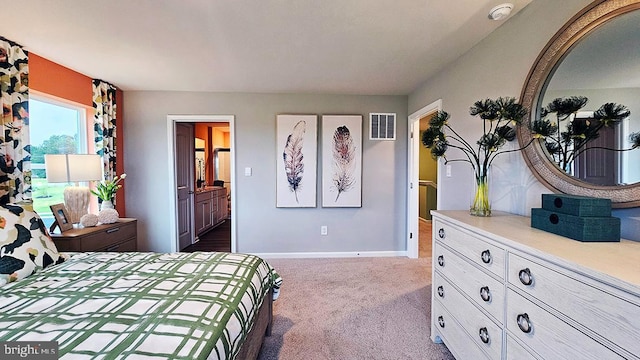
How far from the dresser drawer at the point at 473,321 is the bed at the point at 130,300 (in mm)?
1160

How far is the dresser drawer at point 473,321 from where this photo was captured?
1.21 m


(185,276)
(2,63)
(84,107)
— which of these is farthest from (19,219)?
(84,107)

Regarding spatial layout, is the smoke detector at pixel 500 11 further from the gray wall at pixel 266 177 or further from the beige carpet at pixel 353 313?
the beige carpet at pixel 353 313

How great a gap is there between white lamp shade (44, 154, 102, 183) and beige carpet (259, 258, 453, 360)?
2169 mm

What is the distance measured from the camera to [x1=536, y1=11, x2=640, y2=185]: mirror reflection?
107 cm

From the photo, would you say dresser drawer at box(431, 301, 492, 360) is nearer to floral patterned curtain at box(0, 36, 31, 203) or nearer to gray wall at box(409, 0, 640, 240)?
gray wall at box(409, 0, 640, 240)

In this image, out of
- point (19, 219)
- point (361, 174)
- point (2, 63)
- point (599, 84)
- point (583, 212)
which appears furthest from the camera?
point (361, 174)

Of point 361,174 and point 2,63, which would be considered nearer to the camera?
point 2,63

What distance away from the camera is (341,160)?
11.5 feet

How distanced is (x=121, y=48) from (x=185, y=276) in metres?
2.09

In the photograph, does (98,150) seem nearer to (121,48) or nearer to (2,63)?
(2,63)

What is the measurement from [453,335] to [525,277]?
29.7 inches

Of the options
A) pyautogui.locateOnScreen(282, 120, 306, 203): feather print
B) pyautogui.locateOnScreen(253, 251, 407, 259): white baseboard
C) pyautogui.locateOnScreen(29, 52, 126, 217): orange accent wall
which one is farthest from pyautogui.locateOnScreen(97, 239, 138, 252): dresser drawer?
pyautogui.locateOnScreen(282, 120, 306, 203): feather print

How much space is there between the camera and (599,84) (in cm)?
118
